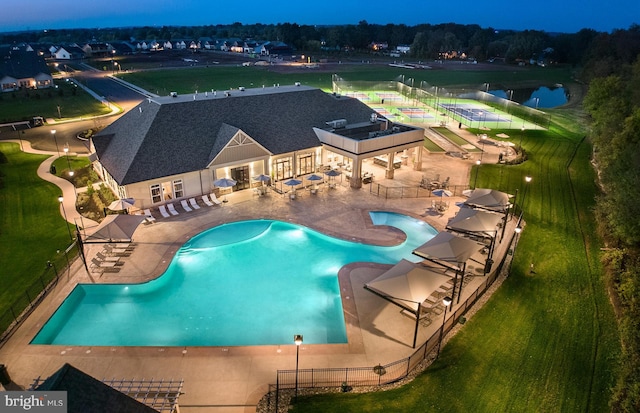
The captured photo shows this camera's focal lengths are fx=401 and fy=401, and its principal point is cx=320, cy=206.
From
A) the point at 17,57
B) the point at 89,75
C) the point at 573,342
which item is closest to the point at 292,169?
the point at 573,342

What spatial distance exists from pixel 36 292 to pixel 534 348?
26.5 m

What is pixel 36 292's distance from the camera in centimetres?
2252

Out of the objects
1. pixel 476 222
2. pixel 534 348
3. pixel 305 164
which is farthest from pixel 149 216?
pixel 534 348

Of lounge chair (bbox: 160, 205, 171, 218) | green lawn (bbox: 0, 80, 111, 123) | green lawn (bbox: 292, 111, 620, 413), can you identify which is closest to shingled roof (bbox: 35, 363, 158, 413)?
green lawn (bbox: 292, 111, 620, 413)

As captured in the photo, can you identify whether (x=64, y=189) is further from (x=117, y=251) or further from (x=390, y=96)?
(x=390, y=96)

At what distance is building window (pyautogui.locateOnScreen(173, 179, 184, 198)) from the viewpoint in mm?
33719

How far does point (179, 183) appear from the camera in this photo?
3391 centimetres

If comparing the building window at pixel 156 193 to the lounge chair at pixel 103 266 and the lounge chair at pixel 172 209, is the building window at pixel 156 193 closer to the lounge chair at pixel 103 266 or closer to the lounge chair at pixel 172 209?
the lounge chair at pixel 172 209

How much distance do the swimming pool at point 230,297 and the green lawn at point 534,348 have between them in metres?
5.15

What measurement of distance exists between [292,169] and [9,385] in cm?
2739

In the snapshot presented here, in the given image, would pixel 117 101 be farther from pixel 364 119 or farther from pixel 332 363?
pixel 332 363

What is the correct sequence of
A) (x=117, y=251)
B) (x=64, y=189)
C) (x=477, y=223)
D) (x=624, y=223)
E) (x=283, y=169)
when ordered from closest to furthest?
(x=624, y=223) < (x=477, y=223) < (x=117, y=251) < (x=64, y=189) < (x=283, y=169)

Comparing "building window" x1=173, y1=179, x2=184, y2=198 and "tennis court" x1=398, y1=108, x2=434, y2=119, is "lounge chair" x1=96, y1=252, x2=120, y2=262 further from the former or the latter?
"tennis court" x1=398, y1=108, x2=434, y2=119

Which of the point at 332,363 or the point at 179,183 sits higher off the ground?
the point at 179,183
